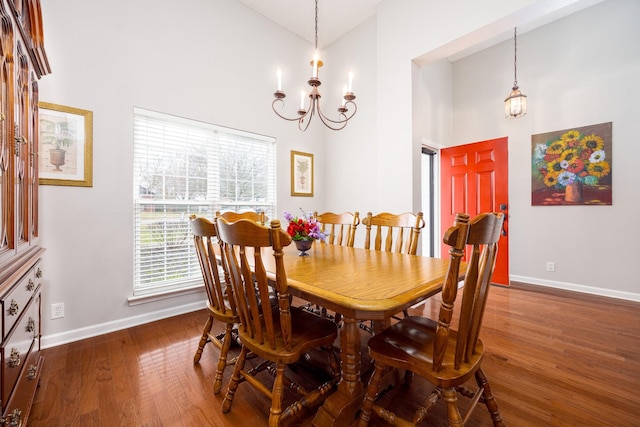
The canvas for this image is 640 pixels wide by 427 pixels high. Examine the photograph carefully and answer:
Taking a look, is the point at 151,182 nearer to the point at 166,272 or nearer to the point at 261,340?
the point at 166,272

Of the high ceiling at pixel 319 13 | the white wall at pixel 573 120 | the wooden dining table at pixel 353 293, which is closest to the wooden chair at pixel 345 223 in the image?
the wooden dining table at pixel 353 293

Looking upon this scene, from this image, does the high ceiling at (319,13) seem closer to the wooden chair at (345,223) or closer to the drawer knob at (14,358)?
the wooden chair at (345,223)

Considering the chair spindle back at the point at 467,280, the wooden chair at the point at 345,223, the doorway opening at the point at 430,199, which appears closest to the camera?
the chair spindle back at the point at 467,280

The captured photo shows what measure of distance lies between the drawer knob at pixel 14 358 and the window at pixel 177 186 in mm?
1448

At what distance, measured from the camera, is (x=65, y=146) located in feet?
7.15

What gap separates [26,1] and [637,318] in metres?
5.16

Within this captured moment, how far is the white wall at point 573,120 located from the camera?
3141 mm

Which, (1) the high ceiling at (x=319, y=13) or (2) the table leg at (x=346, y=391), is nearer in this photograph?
(2) the table leg at (x=346, y=391)

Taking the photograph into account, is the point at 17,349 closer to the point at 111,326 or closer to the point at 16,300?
the point at 16,300

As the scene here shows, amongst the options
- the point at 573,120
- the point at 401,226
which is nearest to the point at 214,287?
the point at 401,226

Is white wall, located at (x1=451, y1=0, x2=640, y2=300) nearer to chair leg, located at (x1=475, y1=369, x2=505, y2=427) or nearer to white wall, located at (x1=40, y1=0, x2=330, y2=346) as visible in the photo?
chair leg, located at (x1=475, y1=369, x2=505, y2=427)

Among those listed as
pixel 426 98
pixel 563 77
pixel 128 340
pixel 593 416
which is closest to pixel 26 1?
pixel 128 340

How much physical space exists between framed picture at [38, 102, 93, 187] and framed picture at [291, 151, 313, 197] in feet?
6.90

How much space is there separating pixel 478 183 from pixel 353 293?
348 cm
